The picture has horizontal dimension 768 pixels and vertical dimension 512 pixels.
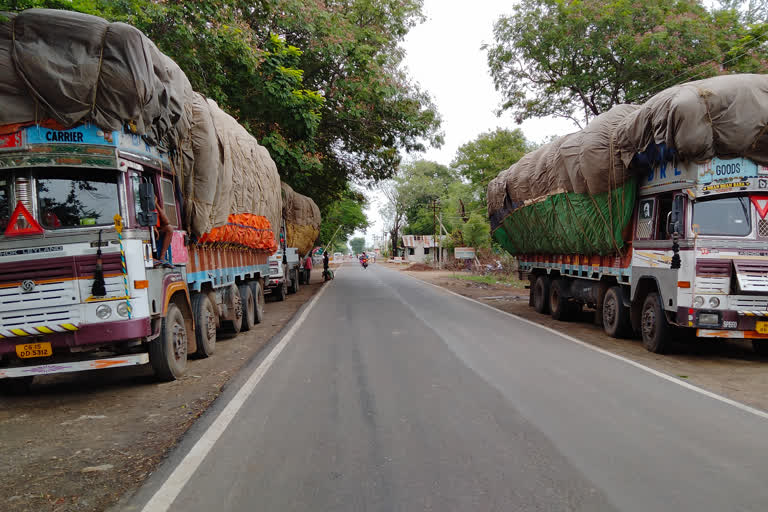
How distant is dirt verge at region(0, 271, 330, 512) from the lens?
12.4ft

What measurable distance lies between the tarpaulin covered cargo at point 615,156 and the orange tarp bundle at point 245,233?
7.13 meters

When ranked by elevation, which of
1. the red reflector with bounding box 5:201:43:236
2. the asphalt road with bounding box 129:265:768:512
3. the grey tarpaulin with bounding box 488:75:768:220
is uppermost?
the grey tarpaulin with bounding box 488:75:768:220

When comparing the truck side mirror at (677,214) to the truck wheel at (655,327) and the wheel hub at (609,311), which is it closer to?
the truck wheel at (655,327)

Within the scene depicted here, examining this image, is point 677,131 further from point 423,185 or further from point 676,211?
point 423,185

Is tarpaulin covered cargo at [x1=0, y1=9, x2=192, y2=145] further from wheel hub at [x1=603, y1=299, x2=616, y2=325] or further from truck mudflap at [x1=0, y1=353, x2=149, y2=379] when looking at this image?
wheel hub at [x1=603, y1=299, x2=616, y2=325]

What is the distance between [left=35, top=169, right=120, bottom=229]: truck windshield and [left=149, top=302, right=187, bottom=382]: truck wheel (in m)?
1.57

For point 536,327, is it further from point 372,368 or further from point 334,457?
point 334,457

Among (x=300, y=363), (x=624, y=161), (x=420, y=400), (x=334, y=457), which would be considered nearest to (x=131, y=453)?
(x=334, y=457)

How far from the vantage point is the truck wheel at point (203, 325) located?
834cm

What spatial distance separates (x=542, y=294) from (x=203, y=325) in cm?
961

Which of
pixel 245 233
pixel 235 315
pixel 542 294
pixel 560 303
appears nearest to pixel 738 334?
pixel 560 303

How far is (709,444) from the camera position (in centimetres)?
445

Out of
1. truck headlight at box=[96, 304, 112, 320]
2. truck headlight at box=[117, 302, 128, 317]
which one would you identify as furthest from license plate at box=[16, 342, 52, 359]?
truck headlight at box=[117, 302, 128, 317]

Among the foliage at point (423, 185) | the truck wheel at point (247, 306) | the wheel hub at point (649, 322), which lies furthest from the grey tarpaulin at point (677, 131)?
the foliage at point (423, 185)
